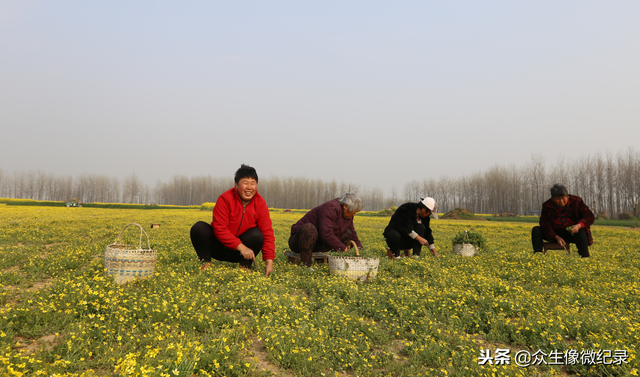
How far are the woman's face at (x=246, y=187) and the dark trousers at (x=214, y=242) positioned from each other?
0.73 m

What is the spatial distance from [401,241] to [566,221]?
4521 mm

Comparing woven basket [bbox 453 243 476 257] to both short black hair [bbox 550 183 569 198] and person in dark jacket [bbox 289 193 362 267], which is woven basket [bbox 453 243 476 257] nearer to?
short black hair [bbox 550 183 569 198]

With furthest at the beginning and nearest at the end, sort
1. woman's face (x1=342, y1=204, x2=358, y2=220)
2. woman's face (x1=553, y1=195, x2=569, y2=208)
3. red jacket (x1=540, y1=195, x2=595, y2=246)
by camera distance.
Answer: woman's face (x1=553, y1=195, x2=569, y2=208)
red jacket (x1=540, y1=195, x2=595, y2=246)
woman's face (x1=342, y1=204, x2=358, y2=220)

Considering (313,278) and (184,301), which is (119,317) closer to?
(184,301)

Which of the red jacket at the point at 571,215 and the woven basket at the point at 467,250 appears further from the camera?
the woven basket at the point at 467,250

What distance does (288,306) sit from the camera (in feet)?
15.5

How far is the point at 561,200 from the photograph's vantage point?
30.4ft

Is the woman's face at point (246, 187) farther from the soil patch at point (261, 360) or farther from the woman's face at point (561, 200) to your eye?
the woman's face at point (561, 200)

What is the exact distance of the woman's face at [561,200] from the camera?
9.24m

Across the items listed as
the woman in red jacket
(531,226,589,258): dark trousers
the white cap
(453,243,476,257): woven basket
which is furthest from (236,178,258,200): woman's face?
(531,226,589,258): dark trousers

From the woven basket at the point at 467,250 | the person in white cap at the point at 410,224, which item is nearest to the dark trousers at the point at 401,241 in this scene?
the person in white cap at the point at 410,224

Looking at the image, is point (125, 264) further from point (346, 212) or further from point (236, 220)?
point (346, 212)

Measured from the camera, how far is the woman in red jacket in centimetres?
637

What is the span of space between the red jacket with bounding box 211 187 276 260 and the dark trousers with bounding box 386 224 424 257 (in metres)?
3.77
